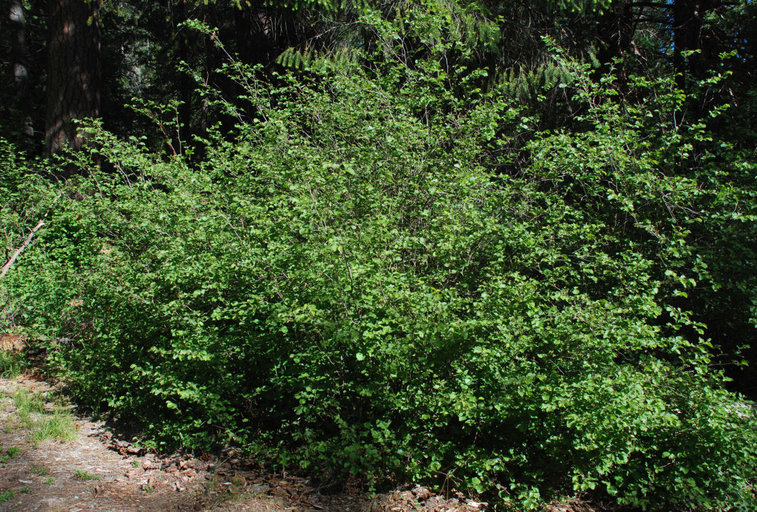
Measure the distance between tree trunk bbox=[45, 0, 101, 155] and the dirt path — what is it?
627 cm

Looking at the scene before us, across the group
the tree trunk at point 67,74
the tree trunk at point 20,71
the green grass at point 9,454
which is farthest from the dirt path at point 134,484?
the tree trunk at point 20,71

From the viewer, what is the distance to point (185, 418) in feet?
14.8

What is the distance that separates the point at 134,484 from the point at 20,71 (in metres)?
12.7

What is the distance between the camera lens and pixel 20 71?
13141 mm

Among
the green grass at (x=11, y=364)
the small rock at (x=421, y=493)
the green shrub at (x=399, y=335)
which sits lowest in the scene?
the small rock at (x=421, y=493)

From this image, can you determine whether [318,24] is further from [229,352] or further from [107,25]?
[107,25]

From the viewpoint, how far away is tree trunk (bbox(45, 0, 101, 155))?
937 centimetres

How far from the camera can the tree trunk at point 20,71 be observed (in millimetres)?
12402

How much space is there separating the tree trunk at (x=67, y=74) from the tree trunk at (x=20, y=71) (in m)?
3.57

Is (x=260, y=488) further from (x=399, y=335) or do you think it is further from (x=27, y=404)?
(x=27, y=404)

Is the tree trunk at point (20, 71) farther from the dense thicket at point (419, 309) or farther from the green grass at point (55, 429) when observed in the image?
the green grass at point (55, 429)

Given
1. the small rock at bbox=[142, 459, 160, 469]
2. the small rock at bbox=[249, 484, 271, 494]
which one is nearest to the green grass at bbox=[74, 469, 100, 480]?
the small rock at bbox=[142, 459, 160, 469]

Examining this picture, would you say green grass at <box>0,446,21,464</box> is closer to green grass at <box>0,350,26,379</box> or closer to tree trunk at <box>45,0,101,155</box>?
green grass at <box>0,350,26,379</box>

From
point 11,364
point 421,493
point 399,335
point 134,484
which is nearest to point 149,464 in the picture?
point 134,484
